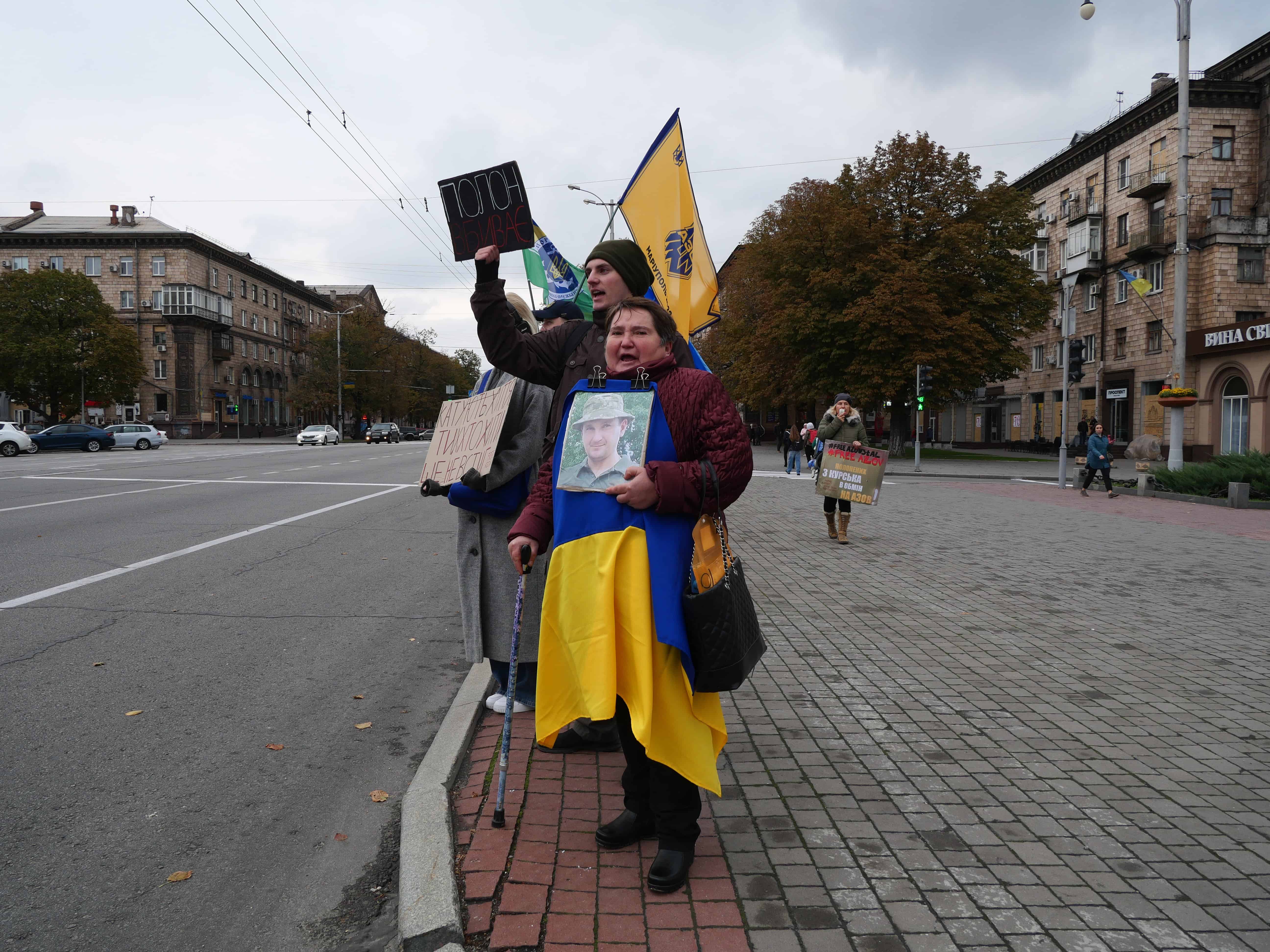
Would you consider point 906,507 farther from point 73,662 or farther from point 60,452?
point 60,452

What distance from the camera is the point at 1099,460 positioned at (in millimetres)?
19562

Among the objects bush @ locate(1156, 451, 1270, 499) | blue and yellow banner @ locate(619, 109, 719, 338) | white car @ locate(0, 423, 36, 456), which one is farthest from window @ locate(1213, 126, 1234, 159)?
white car @ locate(0, 423, 36, 456)

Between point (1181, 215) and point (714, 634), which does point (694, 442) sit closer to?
point (714, 634)

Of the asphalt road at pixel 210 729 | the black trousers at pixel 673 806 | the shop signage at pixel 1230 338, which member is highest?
the shop signage at pixel 1230 338

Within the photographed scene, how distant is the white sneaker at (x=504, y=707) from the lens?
14.4ft

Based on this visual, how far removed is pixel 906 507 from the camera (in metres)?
16.2

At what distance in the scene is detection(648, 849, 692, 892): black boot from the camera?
9.06 ft

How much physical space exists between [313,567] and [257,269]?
3049 inches

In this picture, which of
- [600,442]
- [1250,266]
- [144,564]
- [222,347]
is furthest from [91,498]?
[222,347]

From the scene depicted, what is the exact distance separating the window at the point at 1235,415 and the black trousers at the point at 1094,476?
1365 cm

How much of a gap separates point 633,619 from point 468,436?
1.34 meters

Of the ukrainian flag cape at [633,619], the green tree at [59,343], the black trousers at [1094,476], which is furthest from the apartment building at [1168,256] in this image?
the green tree at [59,343]

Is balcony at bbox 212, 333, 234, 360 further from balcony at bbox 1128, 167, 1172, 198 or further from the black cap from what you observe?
the black cap

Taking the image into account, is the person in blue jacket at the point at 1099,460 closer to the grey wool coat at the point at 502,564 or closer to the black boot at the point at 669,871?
the grey wool coat at the point at 502,564
